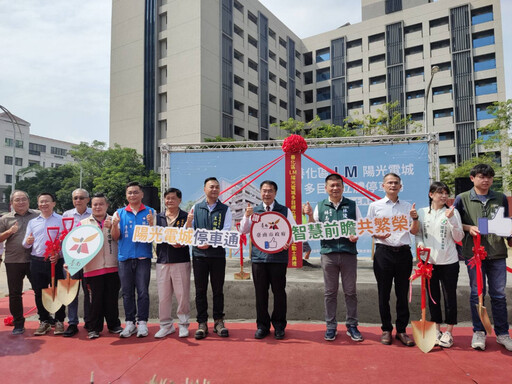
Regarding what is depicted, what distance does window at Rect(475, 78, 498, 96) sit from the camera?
30125 millimetres

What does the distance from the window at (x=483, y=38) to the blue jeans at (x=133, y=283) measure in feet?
116

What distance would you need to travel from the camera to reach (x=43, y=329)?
13.1ft

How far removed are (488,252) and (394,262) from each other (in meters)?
0.82

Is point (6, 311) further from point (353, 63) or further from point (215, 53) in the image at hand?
point (353, 63)

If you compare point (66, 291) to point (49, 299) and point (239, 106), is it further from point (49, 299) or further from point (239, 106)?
point (239, 106)

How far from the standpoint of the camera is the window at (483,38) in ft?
100.0

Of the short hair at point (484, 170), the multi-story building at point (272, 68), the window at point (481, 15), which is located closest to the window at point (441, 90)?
the multi-story building at point (272, 68)

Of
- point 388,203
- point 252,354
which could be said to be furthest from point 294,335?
point 388,203

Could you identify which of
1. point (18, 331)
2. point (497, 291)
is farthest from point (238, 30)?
point (497, 291)

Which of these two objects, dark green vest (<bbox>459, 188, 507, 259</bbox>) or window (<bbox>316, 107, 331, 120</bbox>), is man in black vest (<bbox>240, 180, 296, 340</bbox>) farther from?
window (<bbox>316, 107, 331, 120</bbox>)

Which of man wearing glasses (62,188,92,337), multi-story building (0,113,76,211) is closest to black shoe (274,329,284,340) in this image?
man wearing glasses (62,188,92,337)

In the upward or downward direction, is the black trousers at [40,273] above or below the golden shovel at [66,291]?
above

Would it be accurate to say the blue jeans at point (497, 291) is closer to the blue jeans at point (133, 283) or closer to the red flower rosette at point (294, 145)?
the blue jeans at point (133, 283)

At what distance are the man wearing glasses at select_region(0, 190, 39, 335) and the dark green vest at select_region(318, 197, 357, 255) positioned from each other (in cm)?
317
